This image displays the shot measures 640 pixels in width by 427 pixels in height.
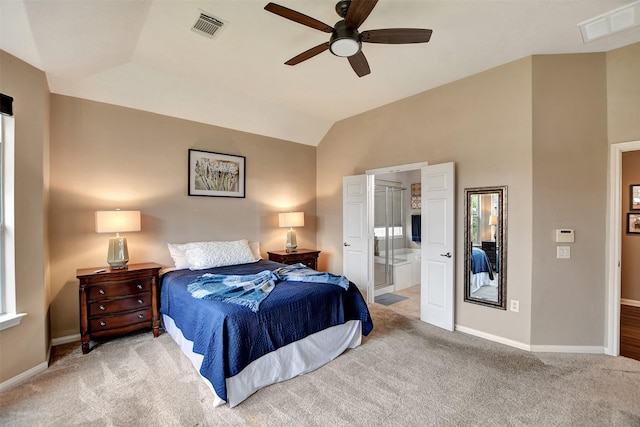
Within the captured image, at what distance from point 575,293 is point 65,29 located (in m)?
4.97

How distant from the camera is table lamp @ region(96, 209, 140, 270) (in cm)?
297

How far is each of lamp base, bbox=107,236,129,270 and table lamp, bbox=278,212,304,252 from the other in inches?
84.3

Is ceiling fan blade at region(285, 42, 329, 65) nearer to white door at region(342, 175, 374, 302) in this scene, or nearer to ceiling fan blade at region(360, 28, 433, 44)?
ceiling fan blade at region(360, 28, 433, 44)

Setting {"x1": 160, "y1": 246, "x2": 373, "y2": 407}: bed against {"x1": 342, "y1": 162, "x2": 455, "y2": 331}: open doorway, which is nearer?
{"x1": 160, "y1": 246, "x2": 373, "y2": 407}: bed

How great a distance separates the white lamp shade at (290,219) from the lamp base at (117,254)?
2.14 meters

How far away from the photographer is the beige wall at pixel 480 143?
2.94m

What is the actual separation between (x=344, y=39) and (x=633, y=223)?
4.94m

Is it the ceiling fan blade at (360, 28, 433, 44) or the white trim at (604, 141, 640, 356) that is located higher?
the ceiling fan blade at (360, 28, 433, 44)

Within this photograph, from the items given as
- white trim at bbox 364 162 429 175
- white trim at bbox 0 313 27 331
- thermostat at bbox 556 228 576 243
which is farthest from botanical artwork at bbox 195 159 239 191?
thermostat at bbox 556 228 576 243

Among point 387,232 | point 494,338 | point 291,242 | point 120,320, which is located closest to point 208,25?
point 120,320

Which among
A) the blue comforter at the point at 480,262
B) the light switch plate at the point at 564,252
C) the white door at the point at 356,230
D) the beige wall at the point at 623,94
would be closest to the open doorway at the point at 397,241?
the white door at the point at 356,230

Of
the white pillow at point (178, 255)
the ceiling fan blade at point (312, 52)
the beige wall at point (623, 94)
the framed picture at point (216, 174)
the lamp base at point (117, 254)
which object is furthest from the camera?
the framed picture at point (216, 174)

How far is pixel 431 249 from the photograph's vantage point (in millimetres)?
3596

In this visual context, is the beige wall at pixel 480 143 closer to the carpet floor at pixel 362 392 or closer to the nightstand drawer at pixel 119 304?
the carpet floor at pixel 362 392
